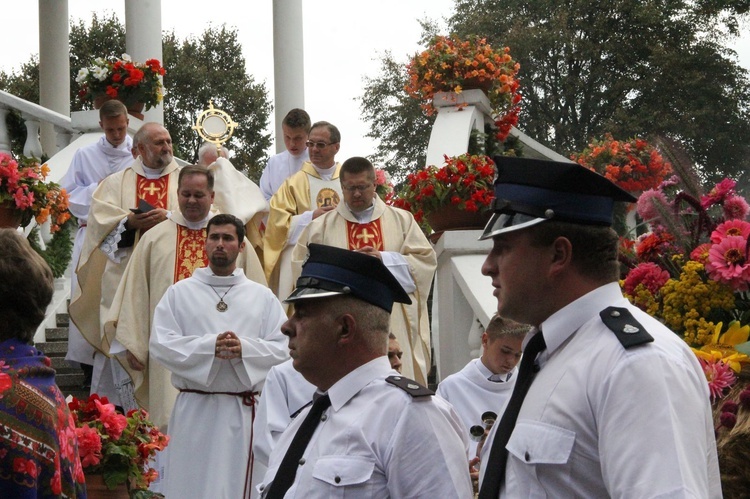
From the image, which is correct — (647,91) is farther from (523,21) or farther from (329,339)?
(329,339)

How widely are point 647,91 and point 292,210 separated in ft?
93.4

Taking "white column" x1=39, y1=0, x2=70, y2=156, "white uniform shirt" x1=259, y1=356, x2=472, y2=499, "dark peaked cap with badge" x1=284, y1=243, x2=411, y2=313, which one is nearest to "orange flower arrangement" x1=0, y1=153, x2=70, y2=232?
"dark peaked cap with badge" x1=284, y1=243, x2=411, y2=313

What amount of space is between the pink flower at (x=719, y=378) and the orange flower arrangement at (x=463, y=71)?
8.11 meters

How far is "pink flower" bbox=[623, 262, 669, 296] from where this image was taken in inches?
197

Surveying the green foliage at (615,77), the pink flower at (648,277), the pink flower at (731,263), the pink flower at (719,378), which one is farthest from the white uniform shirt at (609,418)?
the green foliage at (615,77)

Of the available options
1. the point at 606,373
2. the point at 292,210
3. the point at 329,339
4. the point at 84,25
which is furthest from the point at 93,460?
the point at 84,25

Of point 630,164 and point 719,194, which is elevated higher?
point 630,164

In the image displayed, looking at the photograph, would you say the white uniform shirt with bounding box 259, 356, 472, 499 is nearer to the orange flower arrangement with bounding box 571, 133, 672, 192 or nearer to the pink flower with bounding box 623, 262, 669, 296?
the pink flower with bounding box 623, 262, 669, 296

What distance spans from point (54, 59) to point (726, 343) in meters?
18.3

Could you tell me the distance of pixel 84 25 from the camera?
4125 cm

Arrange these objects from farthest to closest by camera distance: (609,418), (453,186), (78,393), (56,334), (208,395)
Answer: (56,334) < (78,393) < (453,186) < (208,395) < (609,418)

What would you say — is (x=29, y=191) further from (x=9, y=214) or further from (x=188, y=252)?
(x=188, y=252)

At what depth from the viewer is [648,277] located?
198 inches

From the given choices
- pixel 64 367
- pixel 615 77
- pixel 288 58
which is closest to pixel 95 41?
pixel 615 77
